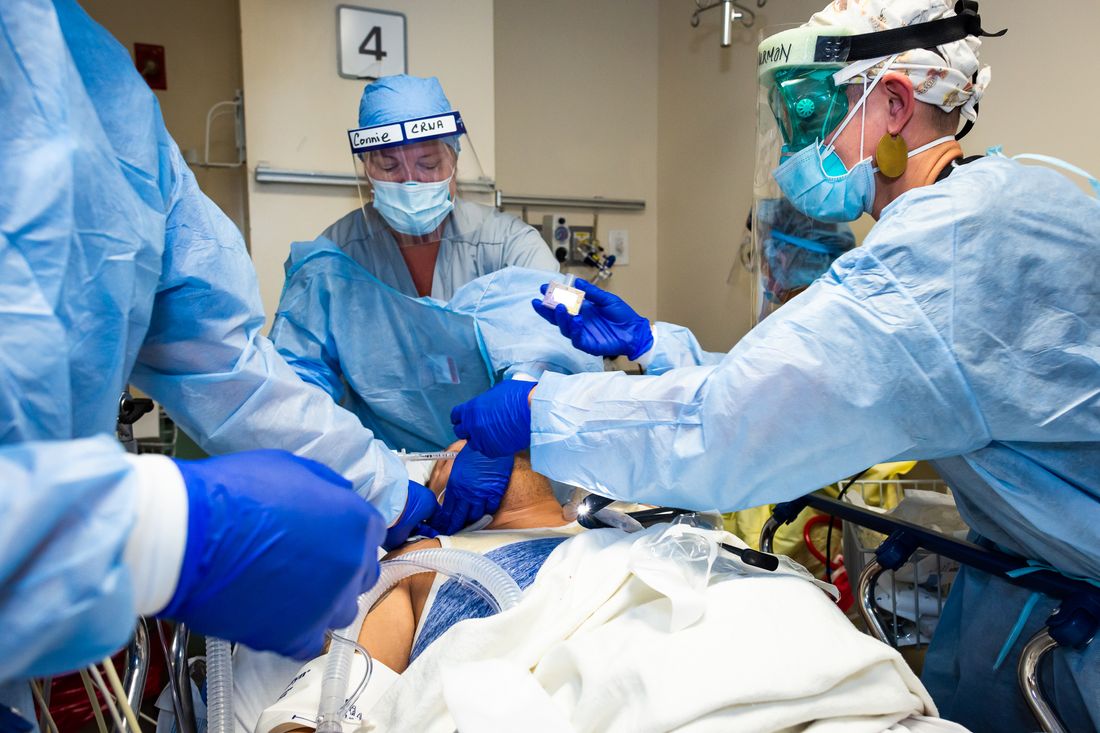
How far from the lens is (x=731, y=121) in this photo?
2969 millimetres

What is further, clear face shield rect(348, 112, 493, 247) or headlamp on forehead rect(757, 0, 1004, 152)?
clear face shield rect(348, 112, 493, 247)

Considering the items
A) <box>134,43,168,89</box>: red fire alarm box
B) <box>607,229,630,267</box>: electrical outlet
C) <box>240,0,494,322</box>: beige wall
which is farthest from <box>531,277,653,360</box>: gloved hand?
<box>134,43,168,89</box>: red fire alarm box

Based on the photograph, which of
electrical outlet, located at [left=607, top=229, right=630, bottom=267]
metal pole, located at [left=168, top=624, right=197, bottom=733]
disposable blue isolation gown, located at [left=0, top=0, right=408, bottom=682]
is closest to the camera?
disposable blue isolation gown, located at [left=0, top=0, right=408, bottom=682]

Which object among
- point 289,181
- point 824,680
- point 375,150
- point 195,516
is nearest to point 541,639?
point 824,680

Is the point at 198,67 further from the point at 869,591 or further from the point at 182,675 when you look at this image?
the point at 869,591

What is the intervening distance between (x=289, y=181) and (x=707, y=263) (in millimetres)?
1704

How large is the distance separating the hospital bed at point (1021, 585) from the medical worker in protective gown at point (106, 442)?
81 cm

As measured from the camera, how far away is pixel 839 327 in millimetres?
950

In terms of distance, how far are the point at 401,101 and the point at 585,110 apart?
1605 mm

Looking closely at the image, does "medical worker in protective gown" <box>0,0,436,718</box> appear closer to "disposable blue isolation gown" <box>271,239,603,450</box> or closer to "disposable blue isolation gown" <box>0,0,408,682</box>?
"disposable blue isolation gown" <box>0,0,408,682</box>

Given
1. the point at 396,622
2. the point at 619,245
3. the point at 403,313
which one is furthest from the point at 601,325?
the point at 619,245

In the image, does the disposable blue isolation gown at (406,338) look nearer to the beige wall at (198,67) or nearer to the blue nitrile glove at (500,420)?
the blue nitrile glove at (500,420)

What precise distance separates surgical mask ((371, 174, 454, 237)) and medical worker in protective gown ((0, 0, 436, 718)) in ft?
3.08

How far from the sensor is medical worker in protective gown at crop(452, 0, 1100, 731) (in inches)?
36.2
